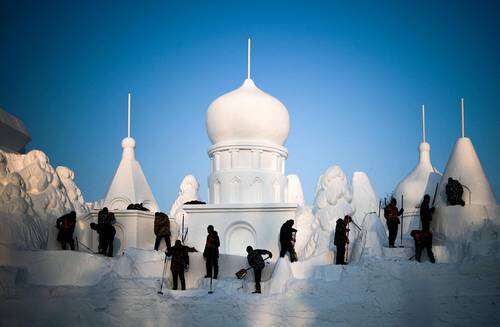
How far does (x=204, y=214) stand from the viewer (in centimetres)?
2583

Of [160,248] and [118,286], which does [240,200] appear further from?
[118,286]

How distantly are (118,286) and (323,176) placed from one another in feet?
31.5

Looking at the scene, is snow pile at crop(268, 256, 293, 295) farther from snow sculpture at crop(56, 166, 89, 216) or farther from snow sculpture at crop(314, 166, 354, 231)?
snow sculpture at crop(56, 166, 89, 216)

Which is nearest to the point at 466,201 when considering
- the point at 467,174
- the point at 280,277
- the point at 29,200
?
the point at 467,174

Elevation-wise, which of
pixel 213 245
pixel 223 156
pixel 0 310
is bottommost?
pixel 0 310

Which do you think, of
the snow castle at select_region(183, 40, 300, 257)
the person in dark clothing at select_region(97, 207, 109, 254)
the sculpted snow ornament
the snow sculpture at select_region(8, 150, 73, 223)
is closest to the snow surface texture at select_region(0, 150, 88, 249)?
the snow sculpture at select_region(8, 150, 73, 223)

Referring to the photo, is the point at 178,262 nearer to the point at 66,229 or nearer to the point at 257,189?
the point at 66,229

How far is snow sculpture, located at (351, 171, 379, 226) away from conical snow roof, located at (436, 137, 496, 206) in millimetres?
→ 4110

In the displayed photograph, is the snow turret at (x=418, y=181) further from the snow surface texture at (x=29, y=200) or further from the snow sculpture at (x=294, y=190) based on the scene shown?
the snow surface texture at (x=29, y=200)

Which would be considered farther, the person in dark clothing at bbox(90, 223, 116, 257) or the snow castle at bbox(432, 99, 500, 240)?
the person in dark clothing at bbox(90, 223, 116, 257)

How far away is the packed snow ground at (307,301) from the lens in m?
18.2

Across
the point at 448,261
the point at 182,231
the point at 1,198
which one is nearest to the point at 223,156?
the point at 182,231

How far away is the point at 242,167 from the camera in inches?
1064

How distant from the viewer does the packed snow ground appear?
18234mm
